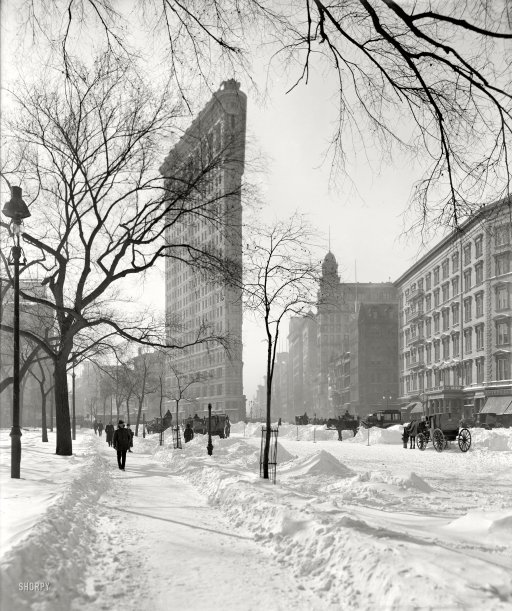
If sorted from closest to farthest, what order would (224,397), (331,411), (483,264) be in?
(483,264) < (224,397) < (331,411)

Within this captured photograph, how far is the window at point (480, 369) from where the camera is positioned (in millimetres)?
62781

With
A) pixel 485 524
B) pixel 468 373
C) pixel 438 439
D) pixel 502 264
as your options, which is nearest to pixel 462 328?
pixel 468 373

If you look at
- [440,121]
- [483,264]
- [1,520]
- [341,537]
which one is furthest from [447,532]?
[483,264]

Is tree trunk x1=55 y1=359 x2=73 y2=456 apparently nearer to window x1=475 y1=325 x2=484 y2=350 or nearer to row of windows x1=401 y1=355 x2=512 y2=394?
row of windows x1=401 y1=355 x2=512 y2=394

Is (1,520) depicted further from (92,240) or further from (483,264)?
(483,264)

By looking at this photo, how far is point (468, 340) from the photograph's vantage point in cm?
6662

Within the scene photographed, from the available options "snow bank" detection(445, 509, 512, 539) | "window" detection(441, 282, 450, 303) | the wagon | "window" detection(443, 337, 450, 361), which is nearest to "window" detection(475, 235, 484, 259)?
"window" detection(441, 282, 450, 303)

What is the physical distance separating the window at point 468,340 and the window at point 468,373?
138cm

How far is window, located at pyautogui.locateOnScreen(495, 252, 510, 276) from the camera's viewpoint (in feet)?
191

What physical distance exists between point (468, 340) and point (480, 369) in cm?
424

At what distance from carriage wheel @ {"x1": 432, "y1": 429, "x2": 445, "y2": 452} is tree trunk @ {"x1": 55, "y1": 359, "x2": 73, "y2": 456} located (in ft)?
54.8

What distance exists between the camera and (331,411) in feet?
502

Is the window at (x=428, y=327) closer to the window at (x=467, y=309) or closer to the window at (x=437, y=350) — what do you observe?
the window at (x=437, y=350)

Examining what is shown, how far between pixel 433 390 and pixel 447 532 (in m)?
64.9
